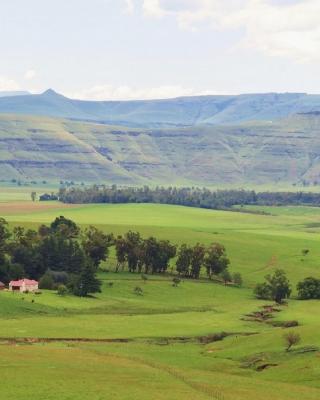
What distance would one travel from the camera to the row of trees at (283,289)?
528ft

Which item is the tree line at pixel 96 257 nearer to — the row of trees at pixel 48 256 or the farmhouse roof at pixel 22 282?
the row of trees at pixel 48 256

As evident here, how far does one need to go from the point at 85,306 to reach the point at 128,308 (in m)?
6.46

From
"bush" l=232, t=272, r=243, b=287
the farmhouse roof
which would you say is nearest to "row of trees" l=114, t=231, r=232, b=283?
"bush" l=232, t=272, r=243, b=287

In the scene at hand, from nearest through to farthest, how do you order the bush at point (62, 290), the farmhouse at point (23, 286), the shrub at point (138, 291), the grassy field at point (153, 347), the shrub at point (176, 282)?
the grassy field at point (153, 347), the bush at point (62, 290), the farmhouse at point (23, 286), the shrub at point (138, 291), the shrub at point (176, 282)

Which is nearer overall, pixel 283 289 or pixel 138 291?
pixel 138 291

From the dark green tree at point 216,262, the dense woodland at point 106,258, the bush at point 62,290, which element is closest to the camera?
the bush at point 62,290

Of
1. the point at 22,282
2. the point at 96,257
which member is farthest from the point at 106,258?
the point at 22,282

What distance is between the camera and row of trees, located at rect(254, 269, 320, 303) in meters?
161

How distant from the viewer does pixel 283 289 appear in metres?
162

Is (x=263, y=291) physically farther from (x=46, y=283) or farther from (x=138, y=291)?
(x=46, y=283)

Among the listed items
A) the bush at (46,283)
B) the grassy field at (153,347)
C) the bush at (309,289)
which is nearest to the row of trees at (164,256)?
the grassy field at (153,347)

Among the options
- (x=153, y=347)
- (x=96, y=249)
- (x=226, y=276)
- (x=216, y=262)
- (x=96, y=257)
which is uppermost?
(x=96, y=249)

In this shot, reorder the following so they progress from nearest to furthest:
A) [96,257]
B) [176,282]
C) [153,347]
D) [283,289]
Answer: [153,347]
[283,289]
[176,282]
[96,257]

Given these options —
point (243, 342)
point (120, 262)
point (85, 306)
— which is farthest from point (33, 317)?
point (120, 262)
